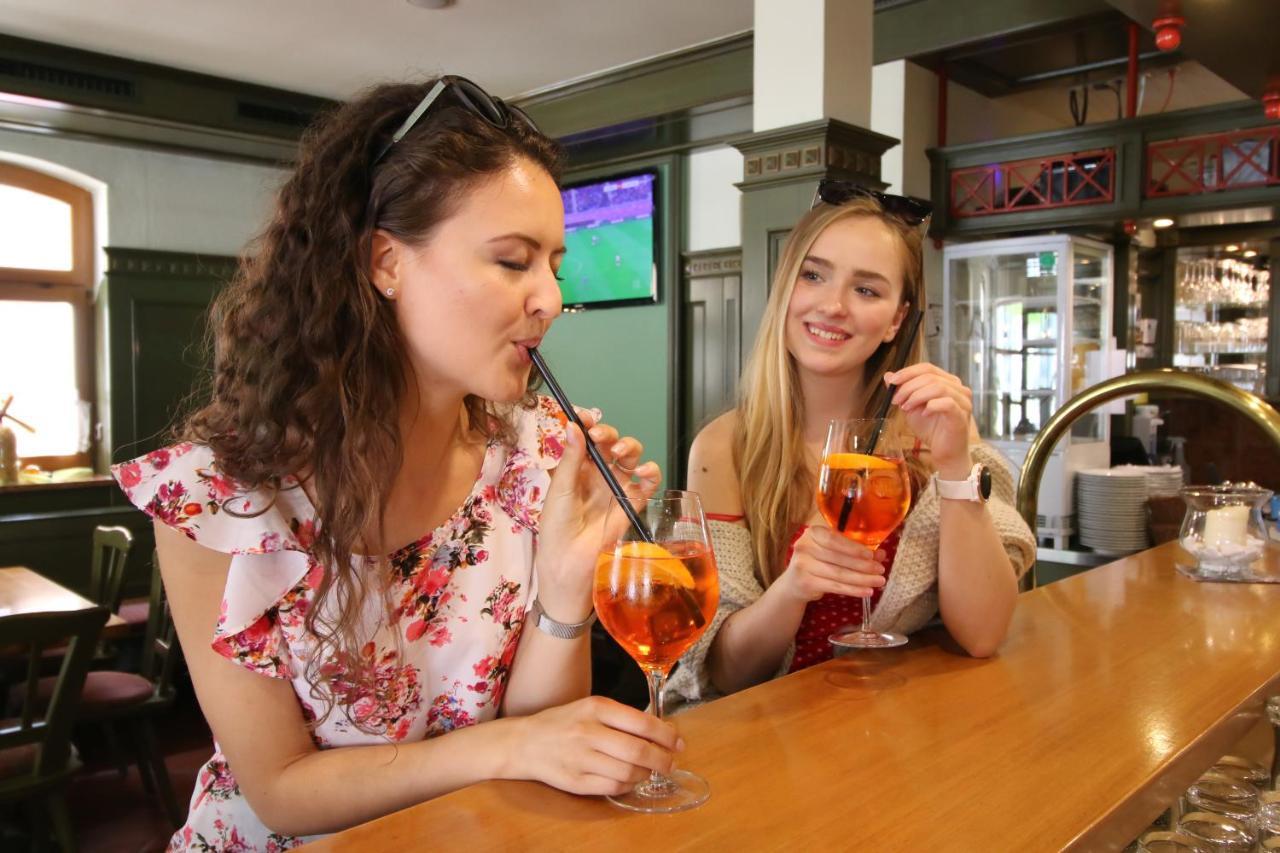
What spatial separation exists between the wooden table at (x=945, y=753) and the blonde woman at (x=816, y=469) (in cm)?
14

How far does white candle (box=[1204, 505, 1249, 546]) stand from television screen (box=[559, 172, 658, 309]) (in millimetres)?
4933

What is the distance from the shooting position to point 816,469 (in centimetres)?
174

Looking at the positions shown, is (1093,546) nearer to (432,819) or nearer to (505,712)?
(505,712)

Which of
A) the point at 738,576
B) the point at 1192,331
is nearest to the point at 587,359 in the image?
the point at 1192,331

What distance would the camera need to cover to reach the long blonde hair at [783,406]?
167 centimetres

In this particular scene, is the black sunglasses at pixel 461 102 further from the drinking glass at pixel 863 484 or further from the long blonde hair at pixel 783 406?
the long blonde hair at pixel 783 406

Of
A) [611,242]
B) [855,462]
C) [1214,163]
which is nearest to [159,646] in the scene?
[855,462]

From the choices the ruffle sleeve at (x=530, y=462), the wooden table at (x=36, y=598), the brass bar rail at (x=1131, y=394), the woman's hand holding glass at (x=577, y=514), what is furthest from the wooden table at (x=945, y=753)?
the wooden table at (x=36, y=598)

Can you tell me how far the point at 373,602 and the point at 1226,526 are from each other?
4.56 ft

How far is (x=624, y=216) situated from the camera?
655 cm

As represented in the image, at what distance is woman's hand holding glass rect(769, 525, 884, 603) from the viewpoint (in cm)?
120

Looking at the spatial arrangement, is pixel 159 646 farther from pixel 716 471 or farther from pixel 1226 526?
pixel 1226 526

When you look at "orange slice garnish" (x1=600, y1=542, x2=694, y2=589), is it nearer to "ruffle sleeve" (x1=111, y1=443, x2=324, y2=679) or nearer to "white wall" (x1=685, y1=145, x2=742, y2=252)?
"ruffle sleeve" (x1=111, y1=443, x2=324, y2=679)

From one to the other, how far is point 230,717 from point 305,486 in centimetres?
28
